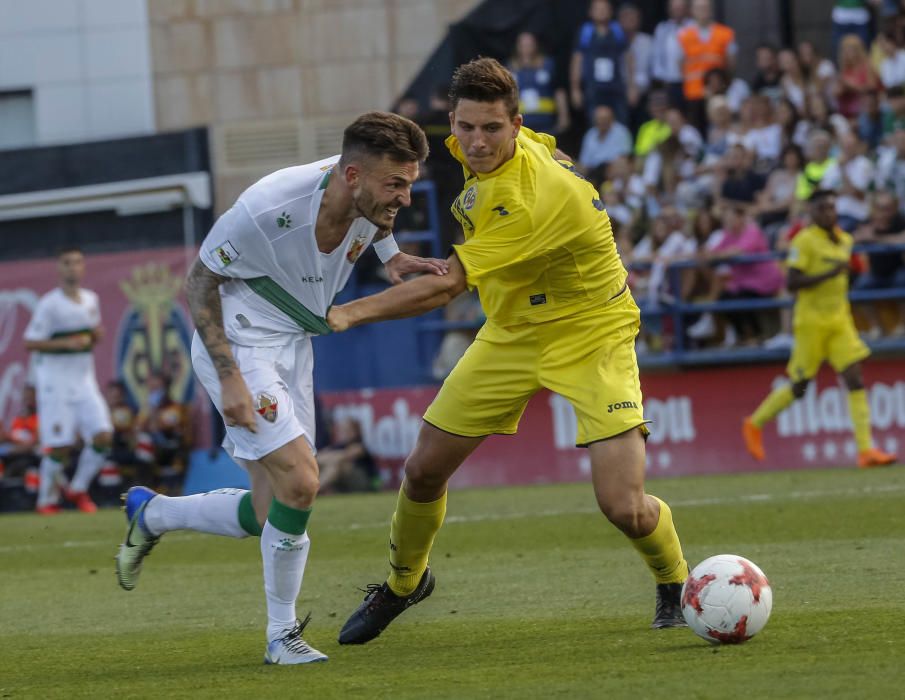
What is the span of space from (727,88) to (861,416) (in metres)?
5.33

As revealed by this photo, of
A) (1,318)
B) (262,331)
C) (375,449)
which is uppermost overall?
(262,331)

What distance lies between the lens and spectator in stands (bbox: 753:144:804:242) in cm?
1703

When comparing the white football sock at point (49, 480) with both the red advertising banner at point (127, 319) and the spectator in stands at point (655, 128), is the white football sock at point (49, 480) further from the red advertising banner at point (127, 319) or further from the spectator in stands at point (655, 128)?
the spectator in stands at point (655, 128)

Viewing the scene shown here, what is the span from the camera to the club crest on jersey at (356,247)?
6.79m

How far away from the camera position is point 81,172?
67.2 ft

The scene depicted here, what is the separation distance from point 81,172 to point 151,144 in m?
0.95

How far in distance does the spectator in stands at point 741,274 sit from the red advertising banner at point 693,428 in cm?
51

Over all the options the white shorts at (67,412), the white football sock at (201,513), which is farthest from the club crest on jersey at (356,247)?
the white shorts at (67,412)

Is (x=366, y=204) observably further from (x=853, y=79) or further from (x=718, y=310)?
(x=853, y=79)

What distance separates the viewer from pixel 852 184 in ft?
54.1

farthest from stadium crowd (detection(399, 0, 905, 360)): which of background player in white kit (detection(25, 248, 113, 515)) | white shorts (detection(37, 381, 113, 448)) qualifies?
white shorts (detection(37, 381, 113, 448))

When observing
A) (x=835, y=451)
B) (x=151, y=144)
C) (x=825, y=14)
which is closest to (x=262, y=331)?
(x=835, y=451)

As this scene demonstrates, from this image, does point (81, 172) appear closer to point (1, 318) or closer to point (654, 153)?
point (1, 318)

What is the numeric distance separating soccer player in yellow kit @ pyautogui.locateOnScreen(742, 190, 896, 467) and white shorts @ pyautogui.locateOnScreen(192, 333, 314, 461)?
8.78 metres
